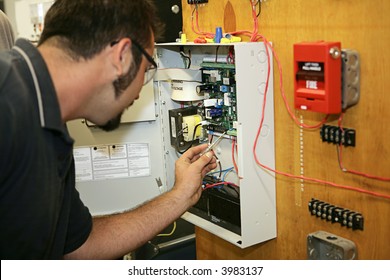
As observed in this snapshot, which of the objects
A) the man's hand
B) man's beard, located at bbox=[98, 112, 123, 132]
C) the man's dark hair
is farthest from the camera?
the man's hand

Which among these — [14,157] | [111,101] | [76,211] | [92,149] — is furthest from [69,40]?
[92,149]

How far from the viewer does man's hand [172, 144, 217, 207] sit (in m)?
1.75

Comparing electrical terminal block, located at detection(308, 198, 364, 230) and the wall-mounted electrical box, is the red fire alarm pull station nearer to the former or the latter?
the wall-mounted electrical box

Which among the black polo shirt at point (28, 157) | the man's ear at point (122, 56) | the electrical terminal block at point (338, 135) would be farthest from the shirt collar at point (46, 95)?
the electrical terminal block at point (338, 135)

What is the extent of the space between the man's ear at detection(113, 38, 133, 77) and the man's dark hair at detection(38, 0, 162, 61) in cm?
2

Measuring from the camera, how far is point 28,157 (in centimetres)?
112

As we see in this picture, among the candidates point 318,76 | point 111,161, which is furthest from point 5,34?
point 318,76

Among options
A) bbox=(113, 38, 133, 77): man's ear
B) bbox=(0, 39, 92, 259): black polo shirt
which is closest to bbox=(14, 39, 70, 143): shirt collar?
bbox=(0, 39, 92, 259): black polo shirt

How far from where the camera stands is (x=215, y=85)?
2.09 meters

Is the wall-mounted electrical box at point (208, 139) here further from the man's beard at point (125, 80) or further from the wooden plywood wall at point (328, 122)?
the man's beard at point (125, 80)

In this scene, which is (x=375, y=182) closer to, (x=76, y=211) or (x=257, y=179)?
(x=257, y=179)

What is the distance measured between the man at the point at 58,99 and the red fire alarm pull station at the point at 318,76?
47 centimetres

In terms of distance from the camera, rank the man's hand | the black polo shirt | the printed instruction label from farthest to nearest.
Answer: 1. the printed instruction label
2. the man's hand
3. the black polo shirt

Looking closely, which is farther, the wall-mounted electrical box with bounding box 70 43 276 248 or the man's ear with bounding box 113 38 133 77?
the wall-mounted electrical box with bounding box 70 43 276 248
